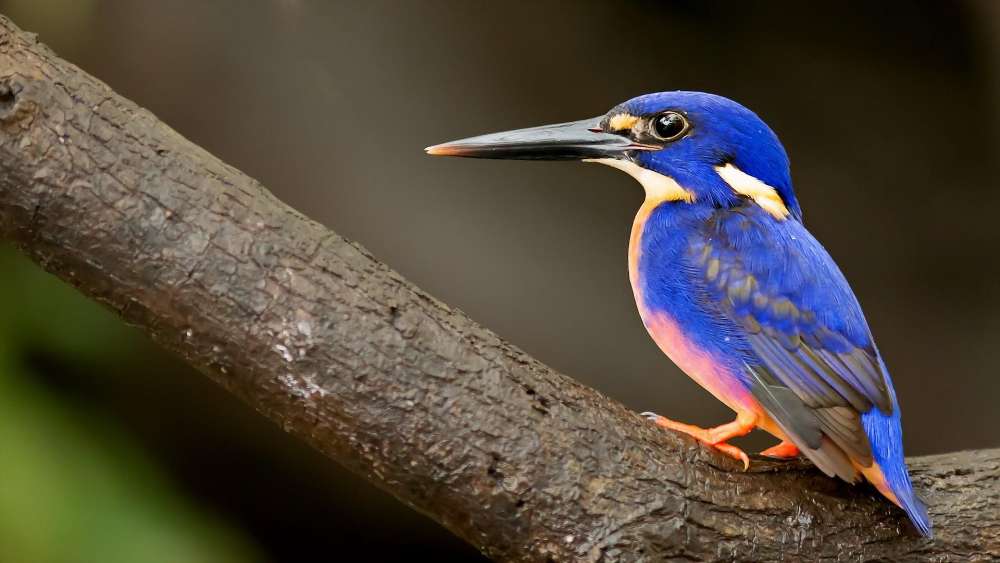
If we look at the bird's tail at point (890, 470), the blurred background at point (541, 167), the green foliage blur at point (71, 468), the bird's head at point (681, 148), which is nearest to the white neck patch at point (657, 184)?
the bird's head at point (681, 148)

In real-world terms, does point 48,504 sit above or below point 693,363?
below

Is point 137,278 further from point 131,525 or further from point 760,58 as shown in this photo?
point 760,58

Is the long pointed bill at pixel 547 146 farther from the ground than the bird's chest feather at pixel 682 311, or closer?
farther from the ground

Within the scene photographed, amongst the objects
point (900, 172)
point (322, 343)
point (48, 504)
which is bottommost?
point (48, 504)

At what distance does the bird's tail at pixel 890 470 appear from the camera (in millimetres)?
1651

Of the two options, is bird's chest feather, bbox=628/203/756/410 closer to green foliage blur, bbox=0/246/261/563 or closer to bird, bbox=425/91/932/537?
bird, bbox=425/91/932/537

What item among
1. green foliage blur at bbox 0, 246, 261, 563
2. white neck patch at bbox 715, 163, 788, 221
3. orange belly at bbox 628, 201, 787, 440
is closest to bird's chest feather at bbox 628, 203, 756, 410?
orange belly at bbox 628, 201, 787, 440

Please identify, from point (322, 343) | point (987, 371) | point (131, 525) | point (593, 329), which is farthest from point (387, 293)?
point (987, 371)

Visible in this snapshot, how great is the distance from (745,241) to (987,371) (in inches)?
86.5

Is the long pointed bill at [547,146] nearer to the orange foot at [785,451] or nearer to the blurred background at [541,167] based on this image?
the orange foot at [785,451]

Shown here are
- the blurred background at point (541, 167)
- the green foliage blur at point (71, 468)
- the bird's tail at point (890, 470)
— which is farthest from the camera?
the blurred background at point (541, 167)

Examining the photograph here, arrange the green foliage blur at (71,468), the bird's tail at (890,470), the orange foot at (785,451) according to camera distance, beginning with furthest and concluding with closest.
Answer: the green foliage blur at (71,468) → the orange foot at (785,451) → the bird's tail at (890,470)

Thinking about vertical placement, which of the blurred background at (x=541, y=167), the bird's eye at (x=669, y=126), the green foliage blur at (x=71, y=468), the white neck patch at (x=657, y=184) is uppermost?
the blurred background at (x=541, y=167)

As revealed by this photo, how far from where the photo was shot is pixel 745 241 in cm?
184
